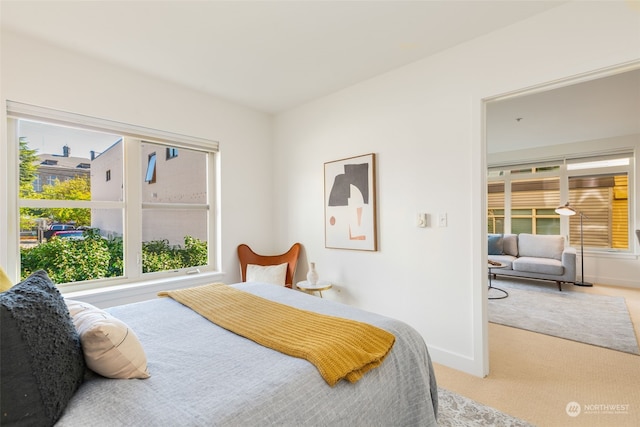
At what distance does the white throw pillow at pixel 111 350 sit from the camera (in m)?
0.99

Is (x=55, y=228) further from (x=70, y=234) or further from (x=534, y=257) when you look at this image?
(x=534, y=257)

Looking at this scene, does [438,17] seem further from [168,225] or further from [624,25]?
[168,225]

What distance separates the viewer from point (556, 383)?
2.09m

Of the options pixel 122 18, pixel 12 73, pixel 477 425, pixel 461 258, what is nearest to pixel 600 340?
pixel 461 258

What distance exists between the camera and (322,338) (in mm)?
1265

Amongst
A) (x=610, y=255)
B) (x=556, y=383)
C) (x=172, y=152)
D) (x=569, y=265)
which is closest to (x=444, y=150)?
(x=556, y=383)

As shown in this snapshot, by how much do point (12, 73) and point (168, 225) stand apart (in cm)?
157

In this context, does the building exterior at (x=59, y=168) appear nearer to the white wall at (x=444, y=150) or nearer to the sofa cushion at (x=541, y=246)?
the white wall at (x=444, y=150)

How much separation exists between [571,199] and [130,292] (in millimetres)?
7043

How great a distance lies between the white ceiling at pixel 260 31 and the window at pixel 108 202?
609 mm

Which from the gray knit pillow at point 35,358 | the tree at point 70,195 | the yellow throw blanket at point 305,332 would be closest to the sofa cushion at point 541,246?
the yellow throw blanket at point 305,332

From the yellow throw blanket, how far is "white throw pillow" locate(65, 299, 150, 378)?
1.45ft

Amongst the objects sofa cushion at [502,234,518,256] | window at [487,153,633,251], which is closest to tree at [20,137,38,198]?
sofa cushion at [502,234,518,256]

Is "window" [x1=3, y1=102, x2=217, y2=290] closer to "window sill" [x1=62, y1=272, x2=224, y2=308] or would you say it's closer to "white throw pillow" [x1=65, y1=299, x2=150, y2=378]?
"window sill" [x1=62, y1=272, x2=224, y2=308]
